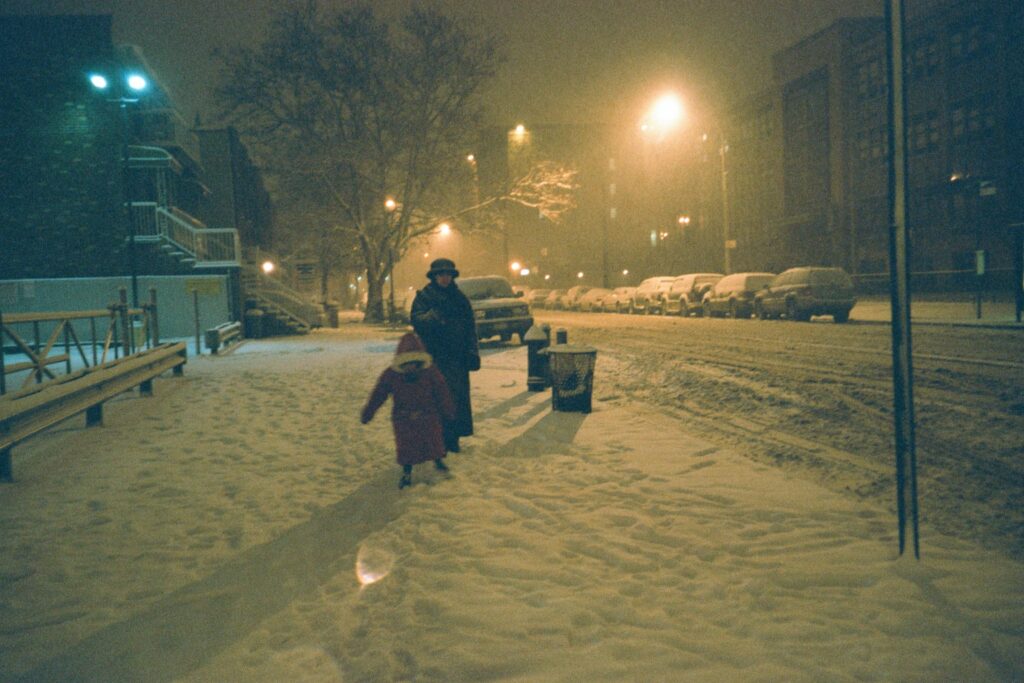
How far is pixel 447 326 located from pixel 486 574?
305cm

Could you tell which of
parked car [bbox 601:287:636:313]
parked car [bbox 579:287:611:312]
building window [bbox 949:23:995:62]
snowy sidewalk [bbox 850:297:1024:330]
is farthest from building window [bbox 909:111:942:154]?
parked car [bbox 579:287:611:312]

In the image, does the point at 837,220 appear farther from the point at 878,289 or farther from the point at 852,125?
the point at 878,289

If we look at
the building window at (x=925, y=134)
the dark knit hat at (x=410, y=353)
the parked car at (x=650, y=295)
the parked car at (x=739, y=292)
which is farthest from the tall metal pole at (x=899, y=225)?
the building window at (x=925, y=134)

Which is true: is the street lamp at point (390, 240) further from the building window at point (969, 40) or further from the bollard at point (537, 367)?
the building window at point (969, 40)

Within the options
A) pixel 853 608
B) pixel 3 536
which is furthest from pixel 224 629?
pixel 853 608

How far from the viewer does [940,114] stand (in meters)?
38.8

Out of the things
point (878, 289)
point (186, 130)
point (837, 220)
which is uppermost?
point (186, 130)

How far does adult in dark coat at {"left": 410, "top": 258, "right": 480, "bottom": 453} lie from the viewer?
705 cm

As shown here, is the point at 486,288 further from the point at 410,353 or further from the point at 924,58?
the point at 924,58

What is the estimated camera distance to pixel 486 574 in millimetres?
4488

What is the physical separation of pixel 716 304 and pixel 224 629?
28.5 metres

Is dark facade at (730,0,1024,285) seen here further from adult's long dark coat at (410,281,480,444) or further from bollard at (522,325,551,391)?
adult's long dark coat at (410,281,480,444)

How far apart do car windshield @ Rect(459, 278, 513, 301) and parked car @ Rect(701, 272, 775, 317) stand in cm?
1093

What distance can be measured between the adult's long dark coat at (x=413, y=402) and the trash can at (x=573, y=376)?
3486 millimetres
